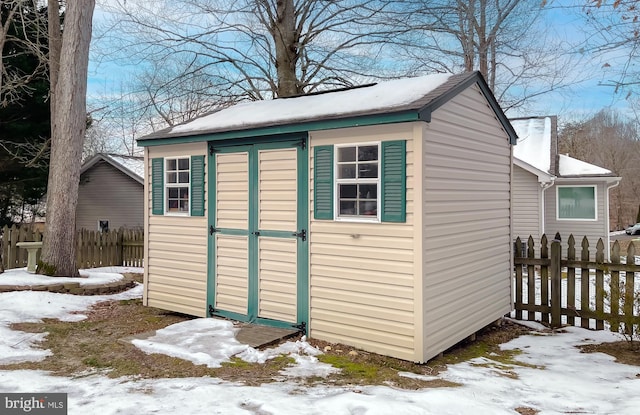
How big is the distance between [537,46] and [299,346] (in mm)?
13837

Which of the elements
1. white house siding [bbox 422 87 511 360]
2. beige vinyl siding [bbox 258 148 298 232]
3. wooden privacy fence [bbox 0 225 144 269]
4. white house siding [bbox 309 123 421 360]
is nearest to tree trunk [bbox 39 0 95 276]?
wooden privacy fence [bbox 0 225 144 269]

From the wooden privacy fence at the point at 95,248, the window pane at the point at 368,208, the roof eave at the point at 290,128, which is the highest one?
the roof eave at the point at 290,128

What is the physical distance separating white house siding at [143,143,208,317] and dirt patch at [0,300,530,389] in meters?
0.63

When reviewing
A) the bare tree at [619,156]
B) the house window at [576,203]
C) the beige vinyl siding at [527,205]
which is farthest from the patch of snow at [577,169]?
the bare tree at [619,156]

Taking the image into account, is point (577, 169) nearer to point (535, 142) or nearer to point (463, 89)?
point (535, 142)

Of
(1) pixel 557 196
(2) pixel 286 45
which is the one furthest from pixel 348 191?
(1) pixel 557 196

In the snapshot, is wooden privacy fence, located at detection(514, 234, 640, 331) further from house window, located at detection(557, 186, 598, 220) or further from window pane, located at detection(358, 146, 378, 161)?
house window, located at detection(557, 186, 598, 220)

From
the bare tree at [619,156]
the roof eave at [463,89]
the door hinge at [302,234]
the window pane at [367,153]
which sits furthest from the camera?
the bare tree at [619,156]

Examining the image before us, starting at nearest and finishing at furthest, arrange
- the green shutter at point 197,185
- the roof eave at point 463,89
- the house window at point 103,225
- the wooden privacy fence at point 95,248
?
the roof eave at point 463,89, the green shutter at point 197,185, the wooden privacy fence at point 95,248, the house window at point 103,225

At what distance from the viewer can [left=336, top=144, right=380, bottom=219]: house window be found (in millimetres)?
5480

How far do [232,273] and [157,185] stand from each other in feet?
6.85

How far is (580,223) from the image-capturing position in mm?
16609

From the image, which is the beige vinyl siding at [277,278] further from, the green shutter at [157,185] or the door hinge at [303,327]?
the green shutter at [157,185]

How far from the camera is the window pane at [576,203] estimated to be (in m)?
16.5
